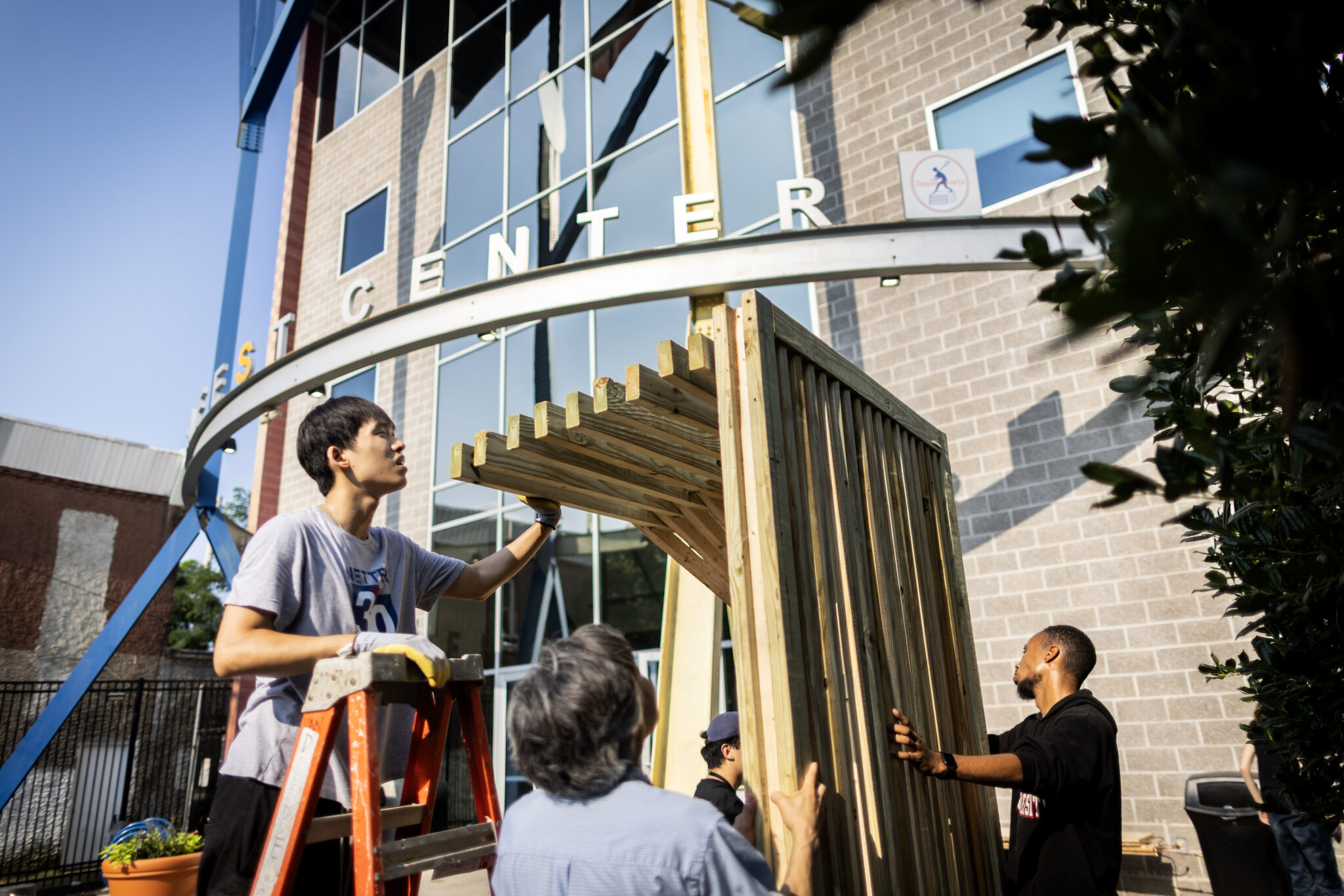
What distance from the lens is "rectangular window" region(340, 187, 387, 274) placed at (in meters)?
13.8

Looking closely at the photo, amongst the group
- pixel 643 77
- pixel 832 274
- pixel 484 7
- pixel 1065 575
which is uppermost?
→ pixel 484 7

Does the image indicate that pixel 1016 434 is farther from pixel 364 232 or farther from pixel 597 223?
pixel 364 232

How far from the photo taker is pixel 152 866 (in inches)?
278

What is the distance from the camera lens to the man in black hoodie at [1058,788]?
2865 mm

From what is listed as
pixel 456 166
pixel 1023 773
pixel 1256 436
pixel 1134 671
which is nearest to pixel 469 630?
pixel 456 166

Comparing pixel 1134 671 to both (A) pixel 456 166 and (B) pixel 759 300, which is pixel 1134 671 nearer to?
(B) pixel 759 300

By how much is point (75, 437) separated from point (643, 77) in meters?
12.9

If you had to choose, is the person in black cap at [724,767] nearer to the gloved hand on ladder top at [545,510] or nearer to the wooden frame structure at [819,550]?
the wooden frame structure at [819,550]

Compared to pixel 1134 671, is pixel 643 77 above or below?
above

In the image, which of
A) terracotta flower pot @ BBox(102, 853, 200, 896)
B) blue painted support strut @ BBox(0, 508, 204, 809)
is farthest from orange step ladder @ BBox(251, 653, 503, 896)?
blue painted support strut @ BBox(0, 508, 204, 809)

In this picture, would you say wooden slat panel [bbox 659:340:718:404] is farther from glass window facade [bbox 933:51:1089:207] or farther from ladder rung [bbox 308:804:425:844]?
glass window facade [bbox 933:51:1089:207]

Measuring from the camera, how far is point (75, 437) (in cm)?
1627

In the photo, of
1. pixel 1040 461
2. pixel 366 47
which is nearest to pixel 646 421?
pixel 1040 461

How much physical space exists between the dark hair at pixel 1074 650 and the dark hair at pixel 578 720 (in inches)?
98.5
